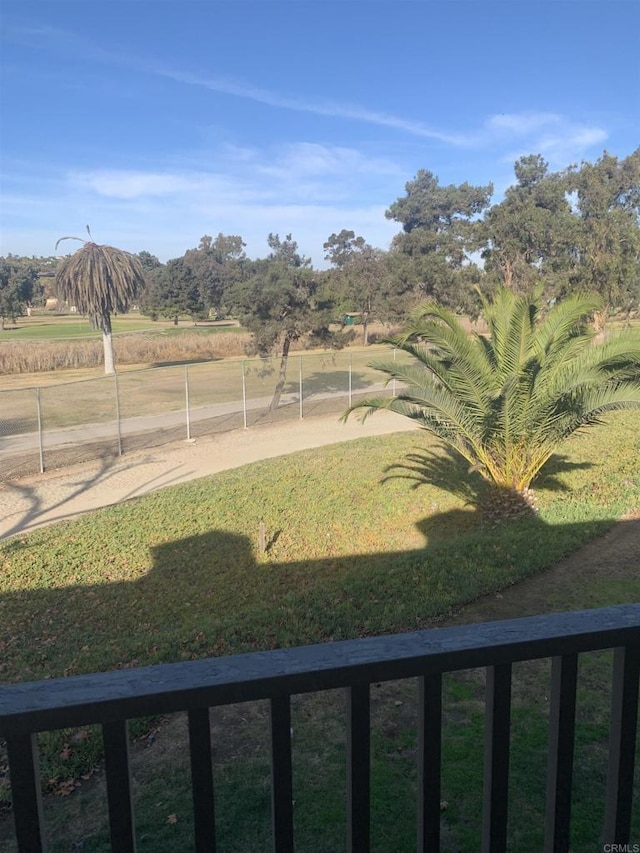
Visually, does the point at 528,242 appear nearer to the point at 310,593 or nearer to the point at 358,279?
the point at 358,279

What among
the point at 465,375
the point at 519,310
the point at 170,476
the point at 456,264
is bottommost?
the point at 170,476

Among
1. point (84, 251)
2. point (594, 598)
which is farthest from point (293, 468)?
point (84, 251)

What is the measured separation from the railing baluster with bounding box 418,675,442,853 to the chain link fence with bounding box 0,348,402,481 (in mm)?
11159

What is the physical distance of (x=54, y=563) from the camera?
888cm

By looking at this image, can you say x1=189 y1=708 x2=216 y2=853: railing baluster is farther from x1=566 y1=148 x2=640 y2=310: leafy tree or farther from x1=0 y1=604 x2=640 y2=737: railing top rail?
x1=566 y1=148 x2=640 y2=310: leafy tree

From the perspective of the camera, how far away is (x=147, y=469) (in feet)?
46.7

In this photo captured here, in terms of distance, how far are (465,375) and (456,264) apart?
75.3 ft

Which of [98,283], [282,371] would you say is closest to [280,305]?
[282,371]

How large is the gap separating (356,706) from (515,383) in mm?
7544

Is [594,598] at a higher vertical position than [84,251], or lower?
lower

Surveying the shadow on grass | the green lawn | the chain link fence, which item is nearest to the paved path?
the chain link fence

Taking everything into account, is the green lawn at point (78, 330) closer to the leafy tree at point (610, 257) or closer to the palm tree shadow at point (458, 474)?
the leafy tree at point (610, 257)

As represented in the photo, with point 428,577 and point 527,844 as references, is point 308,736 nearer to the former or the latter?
point 527,844

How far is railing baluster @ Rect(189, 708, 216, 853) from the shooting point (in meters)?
1.29
